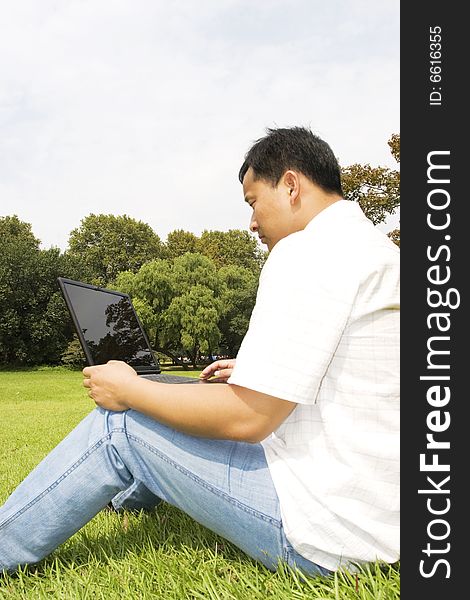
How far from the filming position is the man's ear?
8.18 feet

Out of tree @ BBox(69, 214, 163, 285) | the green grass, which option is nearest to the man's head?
the green grass

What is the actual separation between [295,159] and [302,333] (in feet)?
2.80

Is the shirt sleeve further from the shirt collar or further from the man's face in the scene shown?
the man's face

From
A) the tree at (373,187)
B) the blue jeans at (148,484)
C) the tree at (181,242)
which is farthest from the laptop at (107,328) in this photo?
the tree at (181,242)

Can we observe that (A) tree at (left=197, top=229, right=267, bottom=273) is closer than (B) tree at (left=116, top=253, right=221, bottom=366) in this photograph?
No

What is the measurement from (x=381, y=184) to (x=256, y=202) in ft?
51.2

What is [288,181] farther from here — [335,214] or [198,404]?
[198,404]

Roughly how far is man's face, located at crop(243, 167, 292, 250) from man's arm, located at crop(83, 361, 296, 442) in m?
0.70

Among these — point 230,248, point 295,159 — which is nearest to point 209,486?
point 295,159

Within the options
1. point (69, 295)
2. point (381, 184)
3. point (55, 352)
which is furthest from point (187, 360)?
point (69, 295)

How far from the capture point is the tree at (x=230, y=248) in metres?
55.8

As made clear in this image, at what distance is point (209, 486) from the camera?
220cm

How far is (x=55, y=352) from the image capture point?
121 ft

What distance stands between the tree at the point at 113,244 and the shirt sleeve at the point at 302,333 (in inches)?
1872
